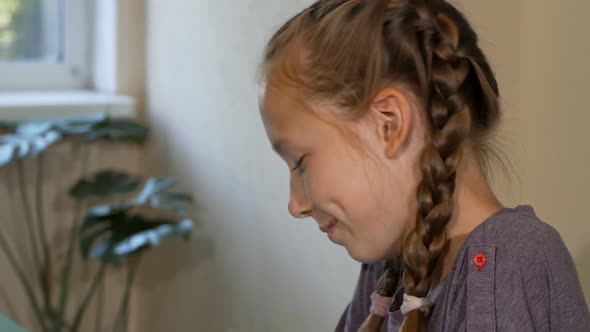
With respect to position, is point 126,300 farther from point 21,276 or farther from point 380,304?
point 380,304

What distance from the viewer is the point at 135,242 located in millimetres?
2244

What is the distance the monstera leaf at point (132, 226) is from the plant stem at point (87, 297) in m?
0.14

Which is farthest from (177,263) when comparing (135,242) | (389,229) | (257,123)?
(389,229)

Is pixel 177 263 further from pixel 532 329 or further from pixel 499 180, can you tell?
pixel 532 329

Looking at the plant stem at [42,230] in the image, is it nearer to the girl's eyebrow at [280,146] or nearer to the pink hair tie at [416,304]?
the girl's eyebrow at [280,146]

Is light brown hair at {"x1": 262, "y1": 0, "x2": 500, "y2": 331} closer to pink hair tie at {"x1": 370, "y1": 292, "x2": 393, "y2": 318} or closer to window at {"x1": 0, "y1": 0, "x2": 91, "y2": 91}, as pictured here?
pink hair tie at {"x1": 370, "y1": 292, "x2": 393, "y2": 318}

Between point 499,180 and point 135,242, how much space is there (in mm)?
1080

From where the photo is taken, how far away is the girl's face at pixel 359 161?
3.28ft

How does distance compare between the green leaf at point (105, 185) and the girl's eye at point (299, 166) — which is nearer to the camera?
the girl's eye at point (299, 166)

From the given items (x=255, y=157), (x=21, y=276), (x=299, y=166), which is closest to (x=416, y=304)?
(x=299, y=166)

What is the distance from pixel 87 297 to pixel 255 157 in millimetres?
795

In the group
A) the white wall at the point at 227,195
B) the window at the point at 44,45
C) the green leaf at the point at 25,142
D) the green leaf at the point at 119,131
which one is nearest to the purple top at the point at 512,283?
the white wall at the point at 227,195

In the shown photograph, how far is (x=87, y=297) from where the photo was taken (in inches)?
98.7

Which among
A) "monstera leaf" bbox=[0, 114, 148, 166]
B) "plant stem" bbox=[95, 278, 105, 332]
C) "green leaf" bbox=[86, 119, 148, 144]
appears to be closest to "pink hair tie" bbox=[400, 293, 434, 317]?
"monstera leaf" bbox=[0, 114, 148, 166]
